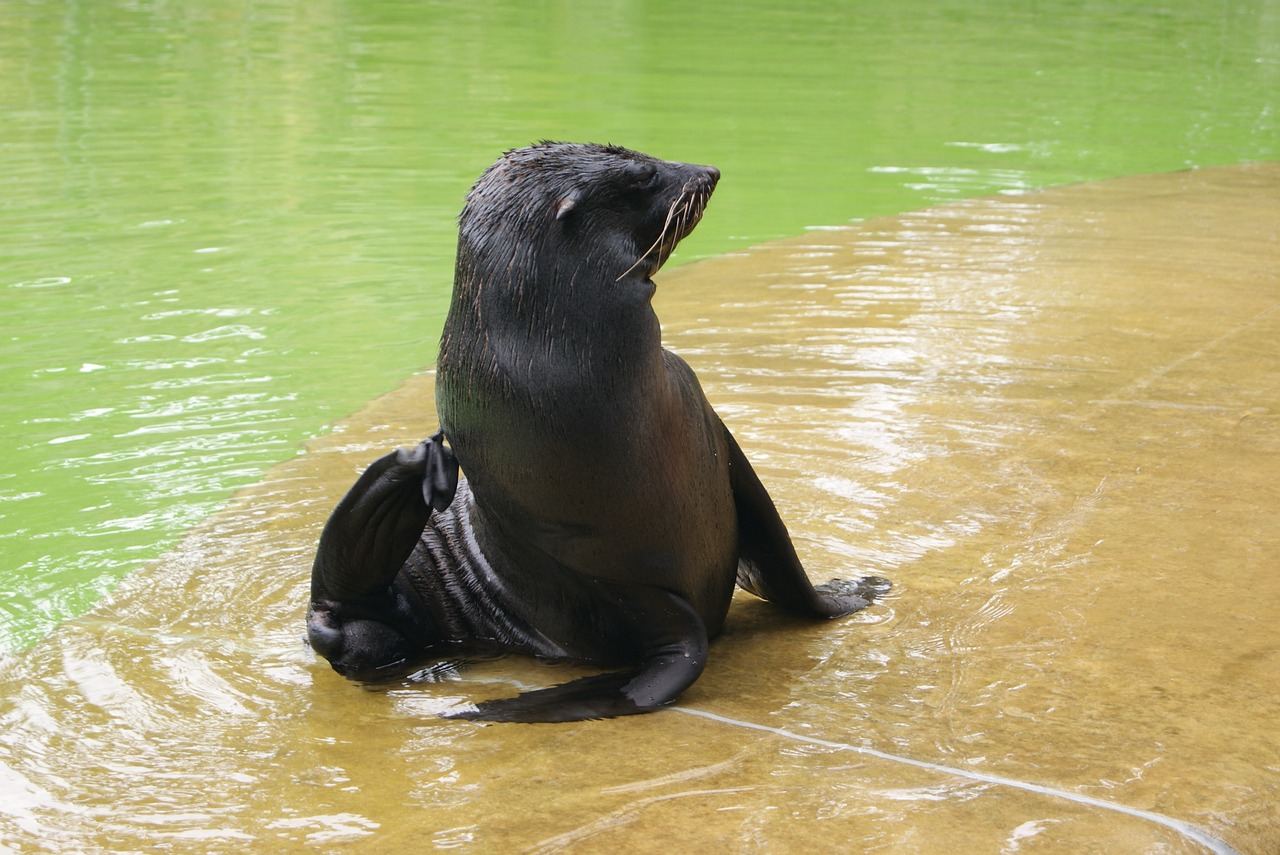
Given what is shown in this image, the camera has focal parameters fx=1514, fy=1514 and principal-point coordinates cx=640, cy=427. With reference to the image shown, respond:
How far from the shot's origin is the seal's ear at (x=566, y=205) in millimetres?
3393

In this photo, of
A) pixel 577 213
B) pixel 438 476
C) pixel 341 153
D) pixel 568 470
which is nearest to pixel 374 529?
pixel 438 476

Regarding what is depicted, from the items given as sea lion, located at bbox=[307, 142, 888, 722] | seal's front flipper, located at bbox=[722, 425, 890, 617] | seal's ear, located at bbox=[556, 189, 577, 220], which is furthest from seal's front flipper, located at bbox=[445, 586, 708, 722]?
seal's ear, located at bbox=[556, 189, 577, 220]

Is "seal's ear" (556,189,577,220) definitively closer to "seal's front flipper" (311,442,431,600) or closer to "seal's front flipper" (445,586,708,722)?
"seal's front flipper" (311,442,431,600)

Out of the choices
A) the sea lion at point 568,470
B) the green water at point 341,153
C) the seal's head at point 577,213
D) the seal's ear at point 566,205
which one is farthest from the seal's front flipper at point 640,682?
the green water at point 341,153

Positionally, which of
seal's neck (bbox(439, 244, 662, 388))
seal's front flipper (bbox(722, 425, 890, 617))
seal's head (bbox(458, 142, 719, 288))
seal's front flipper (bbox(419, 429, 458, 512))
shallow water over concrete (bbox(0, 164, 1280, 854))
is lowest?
shallow water over concrete (bbox(0, 164, 1280, 854))

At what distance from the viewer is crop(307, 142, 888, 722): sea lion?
3.42 meters

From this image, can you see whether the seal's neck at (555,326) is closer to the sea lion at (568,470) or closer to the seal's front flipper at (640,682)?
the sea lion at (568,470)

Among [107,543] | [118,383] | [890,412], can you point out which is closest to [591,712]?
[107,543]

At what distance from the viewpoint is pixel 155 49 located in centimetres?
1920

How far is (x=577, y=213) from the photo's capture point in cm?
344

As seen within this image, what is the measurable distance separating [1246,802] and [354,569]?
213 centimetres

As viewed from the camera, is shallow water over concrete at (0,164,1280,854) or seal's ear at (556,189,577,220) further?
seal's ear at (556,189,577,220)

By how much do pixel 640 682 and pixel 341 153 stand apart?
9.84m

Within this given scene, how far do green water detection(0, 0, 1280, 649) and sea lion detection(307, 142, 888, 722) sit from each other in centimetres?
128
